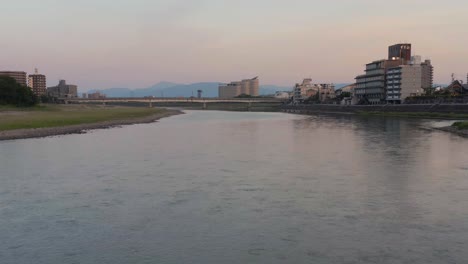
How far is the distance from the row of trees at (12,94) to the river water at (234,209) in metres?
41.4

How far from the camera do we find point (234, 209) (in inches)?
364

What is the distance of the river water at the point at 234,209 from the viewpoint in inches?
267

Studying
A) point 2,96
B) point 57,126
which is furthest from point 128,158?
point 2,96

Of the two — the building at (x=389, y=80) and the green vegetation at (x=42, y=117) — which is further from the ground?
the building at (x=389, y=80)

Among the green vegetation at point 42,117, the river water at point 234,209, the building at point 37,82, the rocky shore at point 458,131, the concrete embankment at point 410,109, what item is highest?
the building at point 37,82

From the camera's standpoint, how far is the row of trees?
53.0m

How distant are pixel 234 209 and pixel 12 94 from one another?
5321 centimetres

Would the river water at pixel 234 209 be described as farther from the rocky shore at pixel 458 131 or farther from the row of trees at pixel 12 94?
the row of trees at pixel 12 94

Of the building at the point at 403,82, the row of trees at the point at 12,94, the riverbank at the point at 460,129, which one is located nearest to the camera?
the riverbank at the point at 460,129

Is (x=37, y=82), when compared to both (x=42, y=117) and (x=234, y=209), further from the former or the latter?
(x=234, y=209)

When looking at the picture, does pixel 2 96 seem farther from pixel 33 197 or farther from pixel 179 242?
pixel 179 242

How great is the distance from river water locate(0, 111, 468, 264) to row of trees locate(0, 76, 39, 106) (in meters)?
41.4

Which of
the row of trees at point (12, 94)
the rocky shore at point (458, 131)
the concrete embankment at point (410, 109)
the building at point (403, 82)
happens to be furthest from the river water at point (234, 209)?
the building at point (403, 82)

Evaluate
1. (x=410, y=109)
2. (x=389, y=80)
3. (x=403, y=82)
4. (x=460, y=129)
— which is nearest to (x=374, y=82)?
(x=389, y=80)
